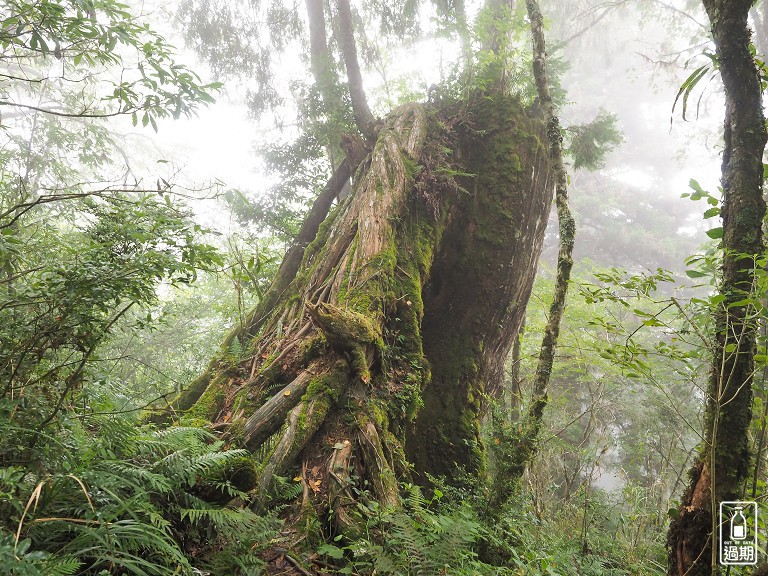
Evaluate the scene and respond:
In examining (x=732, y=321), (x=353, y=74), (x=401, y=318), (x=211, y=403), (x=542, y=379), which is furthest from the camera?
(x=353, y=74)

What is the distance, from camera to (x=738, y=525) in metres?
2.08

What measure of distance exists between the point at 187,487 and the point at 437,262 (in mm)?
4126

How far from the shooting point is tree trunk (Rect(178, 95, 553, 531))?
118 inches

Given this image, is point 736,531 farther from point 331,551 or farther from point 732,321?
point 331,551

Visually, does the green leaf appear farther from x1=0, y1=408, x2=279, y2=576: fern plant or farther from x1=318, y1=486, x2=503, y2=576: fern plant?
x1=0, y1=408, x2=279, y2=576: fern plant

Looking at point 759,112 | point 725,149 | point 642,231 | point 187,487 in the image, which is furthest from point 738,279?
point 642,231

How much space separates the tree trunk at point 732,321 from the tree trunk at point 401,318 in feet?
5.53

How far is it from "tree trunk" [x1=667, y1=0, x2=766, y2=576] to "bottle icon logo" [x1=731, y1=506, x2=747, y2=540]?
7cm

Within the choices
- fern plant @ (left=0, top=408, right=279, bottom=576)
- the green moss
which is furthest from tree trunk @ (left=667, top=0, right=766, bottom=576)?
the green moss

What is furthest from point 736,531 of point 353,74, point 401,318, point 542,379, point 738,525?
point 353,74

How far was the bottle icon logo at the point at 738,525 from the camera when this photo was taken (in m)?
2.06

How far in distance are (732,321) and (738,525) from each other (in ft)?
3.21

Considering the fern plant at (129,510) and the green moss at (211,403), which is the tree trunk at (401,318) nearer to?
the green moss at (211,403)

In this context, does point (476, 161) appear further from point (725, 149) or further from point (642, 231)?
point (642, 231)
